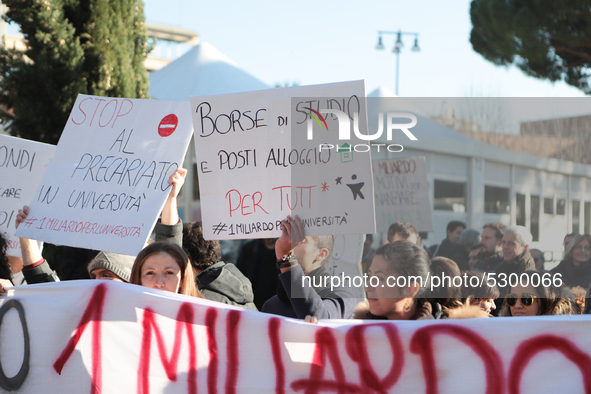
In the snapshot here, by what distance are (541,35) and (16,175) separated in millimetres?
9331

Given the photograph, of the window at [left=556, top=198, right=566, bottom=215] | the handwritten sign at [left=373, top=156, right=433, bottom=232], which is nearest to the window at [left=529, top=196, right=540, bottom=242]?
the window at [left=556, top=198, right=566, bottom=215]

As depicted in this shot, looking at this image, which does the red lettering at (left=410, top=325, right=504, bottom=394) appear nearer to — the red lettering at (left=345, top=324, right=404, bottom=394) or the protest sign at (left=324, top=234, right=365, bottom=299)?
the red lettering at (left=345, top=324, right=404, bottom=394)

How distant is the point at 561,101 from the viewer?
10086 millimetres

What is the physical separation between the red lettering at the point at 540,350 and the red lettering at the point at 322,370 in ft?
1.79

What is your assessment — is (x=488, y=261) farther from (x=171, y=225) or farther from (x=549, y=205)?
(x=549, y=205)

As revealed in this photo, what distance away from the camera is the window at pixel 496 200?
32.1 feet

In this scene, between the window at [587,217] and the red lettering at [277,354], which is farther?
the window at [587,217]

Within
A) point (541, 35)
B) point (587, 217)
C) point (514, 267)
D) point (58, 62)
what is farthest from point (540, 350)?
point (541, 35)

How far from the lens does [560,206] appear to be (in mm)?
8867

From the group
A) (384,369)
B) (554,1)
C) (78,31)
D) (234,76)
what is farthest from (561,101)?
(384,369)

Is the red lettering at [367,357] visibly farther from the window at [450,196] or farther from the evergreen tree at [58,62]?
the window at [450,196]

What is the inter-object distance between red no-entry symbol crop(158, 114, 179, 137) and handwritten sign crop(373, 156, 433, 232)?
9.79ft

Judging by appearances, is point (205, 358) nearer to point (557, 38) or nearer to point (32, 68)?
point (32, 68)

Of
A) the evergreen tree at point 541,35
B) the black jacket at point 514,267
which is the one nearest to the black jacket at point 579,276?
the black jacket at point 514,267
